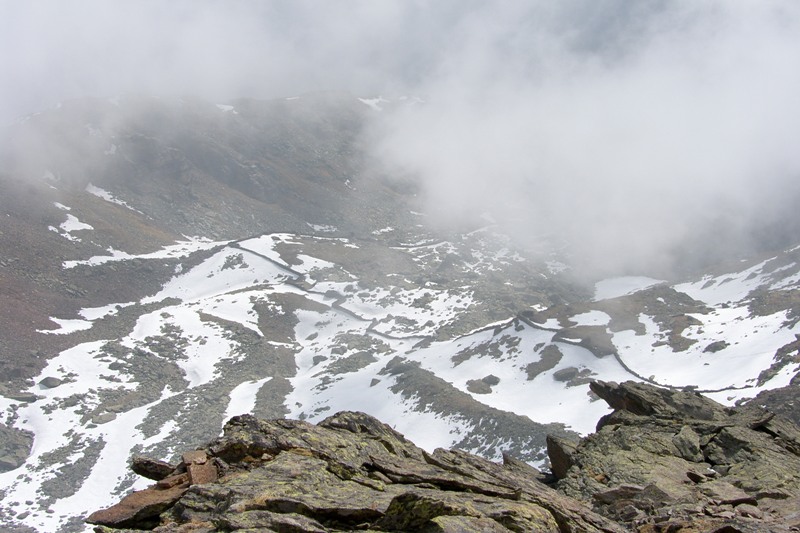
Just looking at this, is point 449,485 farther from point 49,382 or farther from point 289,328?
point 289,328

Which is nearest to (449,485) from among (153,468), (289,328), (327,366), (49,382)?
(153,468)

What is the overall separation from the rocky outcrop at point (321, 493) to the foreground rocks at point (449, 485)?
23 mm

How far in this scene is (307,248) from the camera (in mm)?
133625

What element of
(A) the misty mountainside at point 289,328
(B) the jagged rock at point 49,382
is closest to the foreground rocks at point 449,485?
(A) the misty mountainside at point 289,328

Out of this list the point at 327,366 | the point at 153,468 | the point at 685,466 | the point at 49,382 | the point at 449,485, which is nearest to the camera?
the point at 449,485

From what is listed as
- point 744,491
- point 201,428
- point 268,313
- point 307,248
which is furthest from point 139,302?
point 744,491

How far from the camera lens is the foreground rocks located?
958 cm

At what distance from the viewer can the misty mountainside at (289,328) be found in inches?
2255

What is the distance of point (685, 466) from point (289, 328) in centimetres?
8393

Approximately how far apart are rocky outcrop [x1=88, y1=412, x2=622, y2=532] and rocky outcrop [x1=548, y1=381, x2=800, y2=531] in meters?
2.56

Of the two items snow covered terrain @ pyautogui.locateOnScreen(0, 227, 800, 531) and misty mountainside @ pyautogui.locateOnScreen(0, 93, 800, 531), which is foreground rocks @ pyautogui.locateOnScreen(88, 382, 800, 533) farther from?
snow covered terrain @ pyautogui.locateOnScreen(0, 227, 800, 531)

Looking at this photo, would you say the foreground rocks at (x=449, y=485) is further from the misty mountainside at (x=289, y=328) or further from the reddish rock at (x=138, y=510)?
the misty mountainside at (x=289, y=328)

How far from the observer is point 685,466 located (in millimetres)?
18688

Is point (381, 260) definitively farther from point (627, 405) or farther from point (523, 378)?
point (627, 405)
